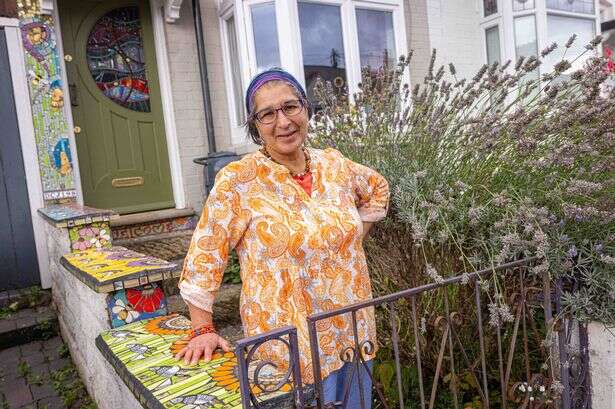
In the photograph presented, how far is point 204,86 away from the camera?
5.32 metres

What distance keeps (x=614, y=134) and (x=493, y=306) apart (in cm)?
79

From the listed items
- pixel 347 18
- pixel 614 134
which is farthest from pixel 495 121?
pixel 347 18

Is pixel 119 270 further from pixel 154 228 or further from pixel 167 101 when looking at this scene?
pixel 167 101

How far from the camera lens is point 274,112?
1.70 metres

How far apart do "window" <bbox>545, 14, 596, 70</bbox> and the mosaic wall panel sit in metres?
6.47

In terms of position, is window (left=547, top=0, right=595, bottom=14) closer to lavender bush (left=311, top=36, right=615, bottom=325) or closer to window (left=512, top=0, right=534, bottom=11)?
window (left=512, top=0, right=534, bottom=11)

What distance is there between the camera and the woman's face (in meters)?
1.70

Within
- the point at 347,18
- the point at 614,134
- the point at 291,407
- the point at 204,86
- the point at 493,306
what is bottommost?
the point at 291,407

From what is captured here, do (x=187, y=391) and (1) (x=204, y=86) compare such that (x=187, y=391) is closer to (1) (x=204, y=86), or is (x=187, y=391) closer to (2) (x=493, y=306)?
(2) (x=493, y=306)

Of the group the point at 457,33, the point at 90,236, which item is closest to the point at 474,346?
the point at 90,236

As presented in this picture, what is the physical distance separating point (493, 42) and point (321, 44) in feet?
10.1

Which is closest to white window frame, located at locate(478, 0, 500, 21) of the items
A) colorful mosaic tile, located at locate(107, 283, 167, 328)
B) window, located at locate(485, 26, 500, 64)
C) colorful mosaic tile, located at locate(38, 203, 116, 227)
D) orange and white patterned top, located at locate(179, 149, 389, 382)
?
window, located at locate(485, 26, 500, 64)

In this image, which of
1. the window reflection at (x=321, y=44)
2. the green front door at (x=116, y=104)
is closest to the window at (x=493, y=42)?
the window reflection at (x=321, y=44)

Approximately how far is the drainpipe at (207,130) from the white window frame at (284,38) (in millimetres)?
279
